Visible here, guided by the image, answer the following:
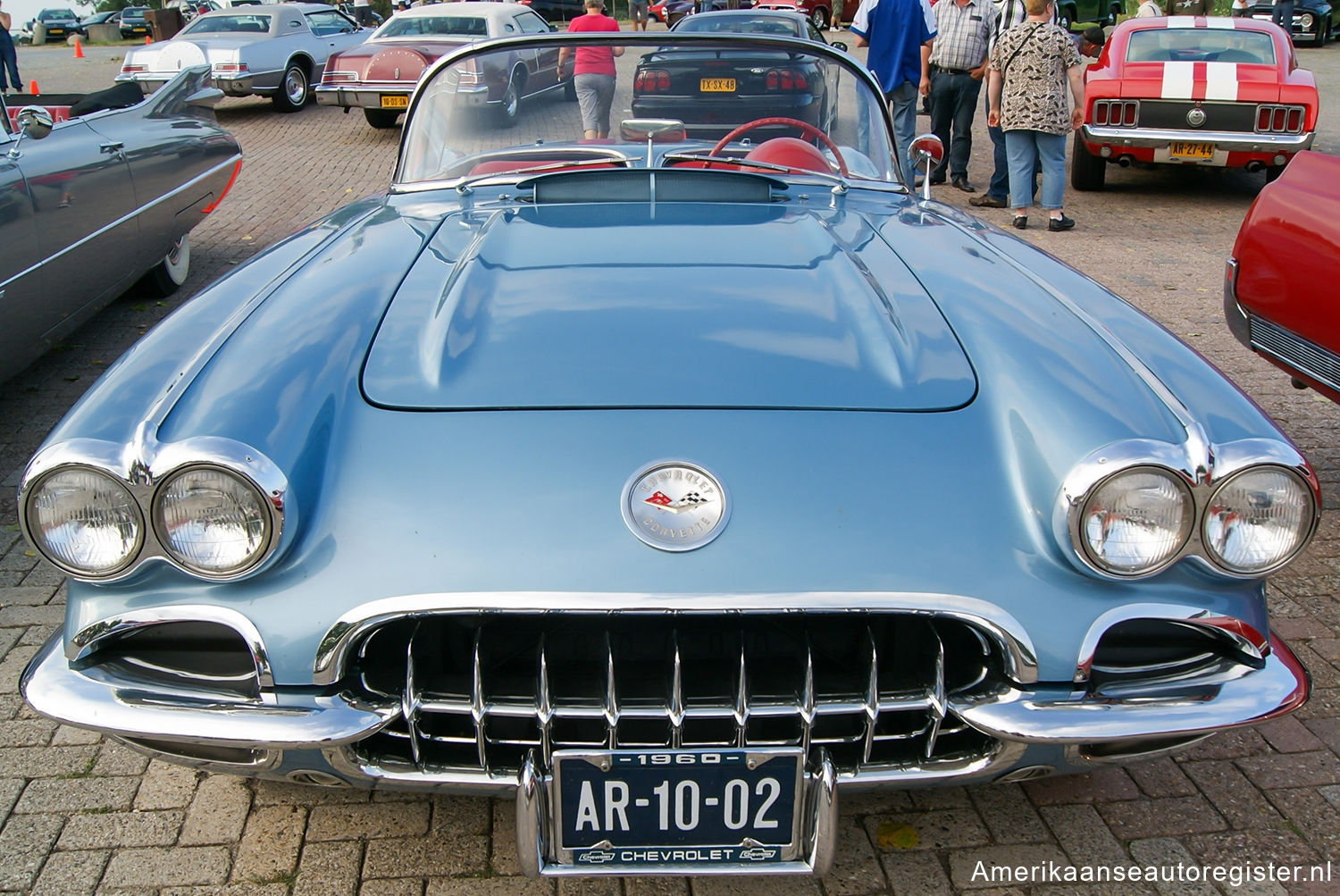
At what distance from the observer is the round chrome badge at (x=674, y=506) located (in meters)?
1.65

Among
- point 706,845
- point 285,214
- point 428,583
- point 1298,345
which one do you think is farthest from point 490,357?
point 285,214

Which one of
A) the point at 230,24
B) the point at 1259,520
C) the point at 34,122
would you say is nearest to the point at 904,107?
the point at 34,122

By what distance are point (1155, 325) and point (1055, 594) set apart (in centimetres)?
85

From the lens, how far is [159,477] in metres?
1.66

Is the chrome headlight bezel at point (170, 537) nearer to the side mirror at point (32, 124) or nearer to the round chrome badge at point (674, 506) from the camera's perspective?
the round chrome badge at point (674, 506)

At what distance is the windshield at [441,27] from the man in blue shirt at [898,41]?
4825mm

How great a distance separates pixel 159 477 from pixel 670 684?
2.83 feet

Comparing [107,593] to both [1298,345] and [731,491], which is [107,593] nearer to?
[731,491]

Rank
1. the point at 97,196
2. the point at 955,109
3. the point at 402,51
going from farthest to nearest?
1. the point at 402,51
2. the point at 955,109
3. the point at 97,196

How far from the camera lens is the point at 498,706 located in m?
1.67

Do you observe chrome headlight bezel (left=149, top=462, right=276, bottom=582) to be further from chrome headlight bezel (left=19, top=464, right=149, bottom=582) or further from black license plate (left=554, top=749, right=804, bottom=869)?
black license plate (left=554, top=749, right=804, bottom=869)

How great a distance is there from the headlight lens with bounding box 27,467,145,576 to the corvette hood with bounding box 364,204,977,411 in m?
0.45

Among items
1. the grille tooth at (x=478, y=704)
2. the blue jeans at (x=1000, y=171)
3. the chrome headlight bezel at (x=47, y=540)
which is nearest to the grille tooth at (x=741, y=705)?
the grille tooth at (x=478, y=704)

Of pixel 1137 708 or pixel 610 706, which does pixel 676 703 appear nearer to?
pixel 610 706
